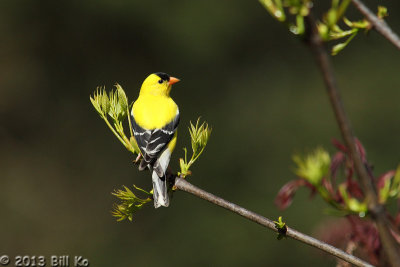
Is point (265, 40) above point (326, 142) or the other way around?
above

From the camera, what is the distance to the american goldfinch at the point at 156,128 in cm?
145

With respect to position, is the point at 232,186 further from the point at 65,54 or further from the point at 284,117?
the point at 65,54

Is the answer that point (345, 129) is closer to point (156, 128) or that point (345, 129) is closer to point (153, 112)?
point (156, 128)

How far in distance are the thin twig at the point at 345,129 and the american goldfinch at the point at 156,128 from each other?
32.0 inches

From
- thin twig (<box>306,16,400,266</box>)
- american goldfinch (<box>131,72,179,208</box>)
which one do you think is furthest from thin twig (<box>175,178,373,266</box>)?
american goldfinch (<box>131,72,179,208</box>)

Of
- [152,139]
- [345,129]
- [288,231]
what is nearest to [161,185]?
[152,139]

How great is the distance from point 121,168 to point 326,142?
209cm

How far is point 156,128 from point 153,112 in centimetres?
14

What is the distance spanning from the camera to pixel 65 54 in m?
6.27

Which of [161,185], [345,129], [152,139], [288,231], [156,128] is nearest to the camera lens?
[345,129]

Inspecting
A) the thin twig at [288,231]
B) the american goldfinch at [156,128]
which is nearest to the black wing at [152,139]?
the american goldfinch at [156,128]

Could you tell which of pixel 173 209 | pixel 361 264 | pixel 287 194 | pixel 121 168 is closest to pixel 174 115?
pixel 287 194

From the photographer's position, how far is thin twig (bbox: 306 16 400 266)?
39 cm

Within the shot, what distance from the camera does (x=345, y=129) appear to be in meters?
0.40
